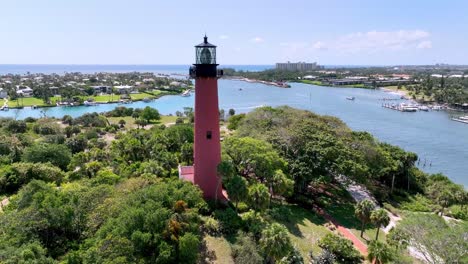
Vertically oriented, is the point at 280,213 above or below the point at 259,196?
below

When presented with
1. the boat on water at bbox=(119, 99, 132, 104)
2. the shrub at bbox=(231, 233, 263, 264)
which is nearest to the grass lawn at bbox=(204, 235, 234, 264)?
the shrub at bbox=(231, 233, 263, 264)

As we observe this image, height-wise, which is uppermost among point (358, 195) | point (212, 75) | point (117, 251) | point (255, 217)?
point (212, 75)

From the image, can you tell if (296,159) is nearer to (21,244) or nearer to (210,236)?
(210,236)

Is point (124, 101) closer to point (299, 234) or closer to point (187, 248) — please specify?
point (299, 234)

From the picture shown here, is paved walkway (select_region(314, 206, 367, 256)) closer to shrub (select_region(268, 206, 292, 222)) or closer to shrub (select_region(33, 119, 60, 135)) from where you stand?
shrub (select_region(268, 206, 292, 222))

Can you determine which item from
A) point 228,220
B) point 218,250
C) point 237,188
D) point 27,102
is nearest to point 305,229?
point 228,220

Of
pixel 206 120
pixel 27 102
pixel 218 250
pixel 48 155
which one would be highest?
pixel 206 120

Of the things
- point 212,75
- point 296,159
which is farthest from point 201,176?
point 296,159
